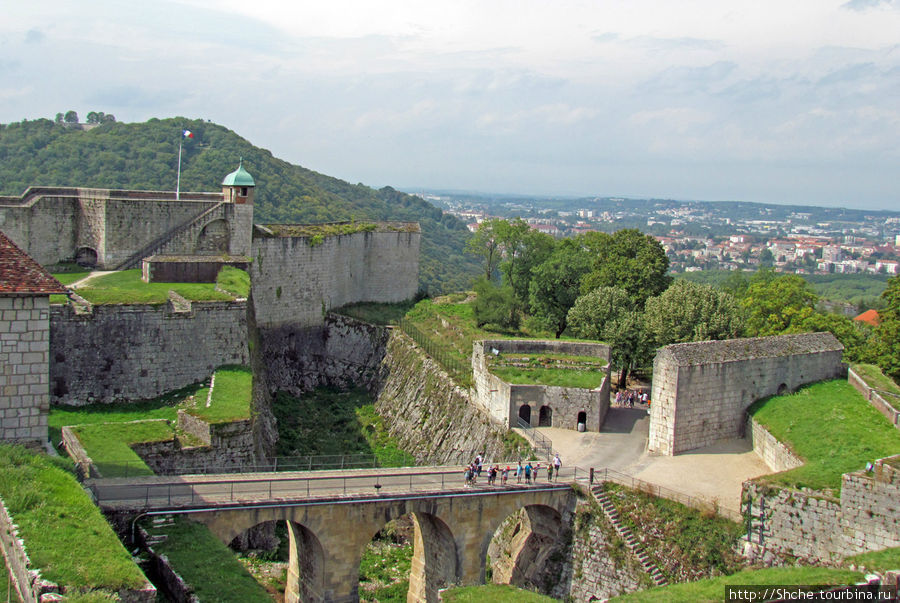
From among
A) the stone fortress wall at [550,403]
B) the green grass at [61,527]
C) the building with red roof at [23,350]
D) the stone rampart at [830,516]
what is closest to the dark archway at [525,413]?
the stone fortress wall at [550,403]

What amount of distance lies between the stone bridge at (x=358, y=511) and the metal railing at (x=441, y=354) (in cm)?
1221

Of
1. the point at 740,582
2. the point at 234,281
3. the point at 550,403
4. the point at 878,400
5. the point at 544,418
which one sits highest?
the point at 234,281

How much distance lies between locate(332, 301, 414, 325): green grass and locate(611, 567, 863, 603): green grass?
33.5 metres

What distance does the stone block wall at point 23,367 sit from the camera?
2228 centimetres

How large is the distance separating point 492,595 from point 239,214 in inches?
1205

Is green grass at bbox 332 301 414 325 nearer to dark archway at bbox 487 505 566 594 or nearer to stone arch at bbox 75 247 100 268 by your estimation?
stone arch at bbox 75 247 100 268

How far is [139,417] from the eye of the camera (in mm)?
33469

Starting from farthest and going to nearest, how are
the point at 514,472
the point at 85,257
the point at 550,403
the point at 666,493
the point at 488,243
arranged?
the point at 488,243
the point at 85,257
the point at 550,403
the point at 514,472
the point at 666,493

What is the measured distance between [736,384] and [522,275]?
26.0m

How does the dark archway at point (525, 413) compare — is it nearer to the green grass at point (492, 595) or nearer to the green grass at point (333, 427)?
the green grass at point (333, 427)

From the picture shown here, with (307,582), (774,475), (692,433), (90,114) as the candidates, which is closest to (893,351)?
(692,433)

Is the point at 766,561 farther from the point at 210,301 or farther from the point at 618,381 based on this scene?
the point at 210,301

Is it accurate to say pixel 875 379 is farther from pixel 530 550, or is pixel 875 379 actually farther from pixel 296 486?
pixel 296 486

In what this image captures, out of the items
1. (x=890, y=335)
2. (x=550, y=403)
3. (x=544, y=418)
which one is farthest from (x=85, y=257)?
(x=890, y=335)
